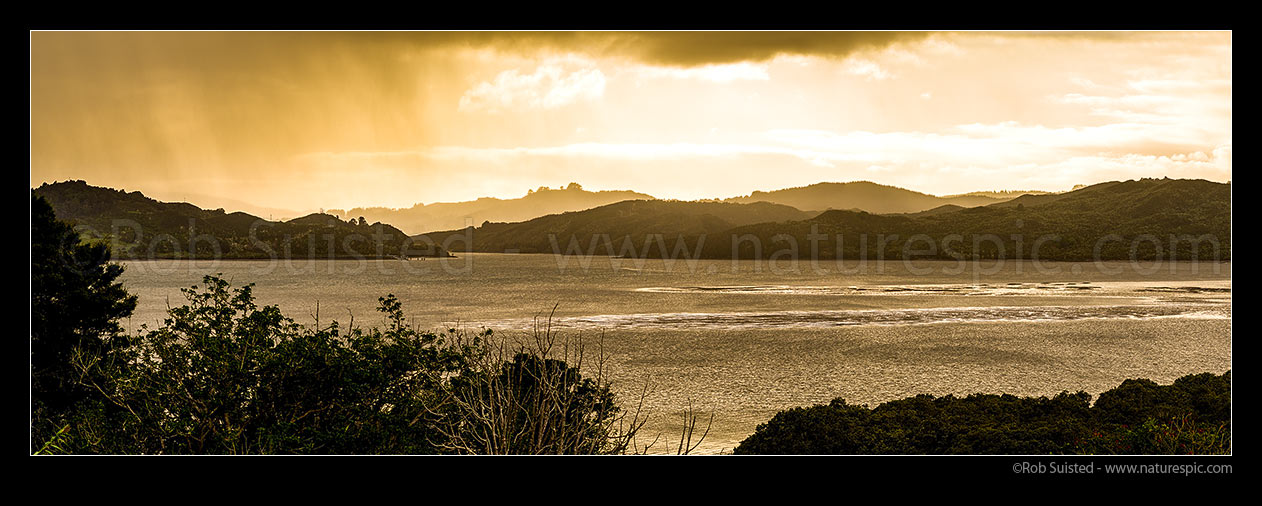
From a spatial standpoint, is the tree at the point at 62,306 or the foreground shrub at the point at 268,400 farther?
the tree at the point at 62,306

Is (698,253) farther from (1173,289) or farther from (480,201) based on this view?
(1173,289)

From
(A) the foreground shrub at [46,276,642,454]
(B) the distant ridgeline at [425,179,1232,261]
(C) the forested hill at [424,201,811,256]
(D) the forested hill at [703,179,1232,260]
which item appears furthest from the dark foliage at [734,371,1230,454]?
(C) the forested hill at [424,201,811,256]

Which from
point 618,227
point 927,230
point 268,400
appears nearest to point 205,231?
point 618,227

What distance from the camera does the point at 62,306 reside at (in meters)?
12.2

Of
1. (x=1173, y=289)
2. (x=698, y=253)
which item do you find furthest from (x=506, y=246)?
(x=1173, y=289)

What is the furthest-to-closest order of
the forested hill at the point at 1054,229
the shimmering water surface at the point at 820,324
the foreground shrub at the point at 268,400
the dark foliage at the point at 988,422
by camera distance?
the forested hill at the point at 1054,229
the shimmering water surface at the point at 820,324
the dark foliage at the point at 988,422
the foreground shrub at the point at 268,400

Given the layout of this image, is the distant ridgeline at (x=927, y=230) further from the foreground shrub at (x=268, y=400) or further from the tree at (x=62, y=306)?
the foreground shrub at (x=268, y=400)

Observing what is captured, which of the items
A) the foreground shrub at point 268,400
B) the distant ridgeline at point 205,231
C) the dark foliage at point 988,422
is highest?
the distant ridgeline at point 205,231

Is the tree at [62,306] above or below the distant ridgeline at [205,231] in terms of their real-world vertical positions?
below

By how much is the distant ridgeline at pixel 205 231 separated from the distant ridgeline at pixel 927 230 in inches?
710

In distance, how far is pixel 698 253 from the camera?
13450 cm

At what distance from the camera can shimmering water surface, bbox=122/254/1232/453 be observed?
78.3 feet

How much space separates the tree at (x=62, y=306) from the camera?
11.2 meters

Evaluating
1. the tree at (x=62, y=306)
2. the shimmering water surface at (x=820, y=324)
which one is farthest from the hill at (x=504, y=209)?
the tree at (x=62, y=306)
